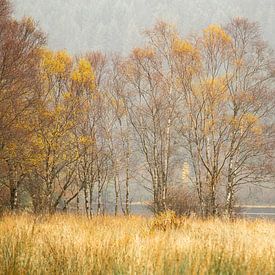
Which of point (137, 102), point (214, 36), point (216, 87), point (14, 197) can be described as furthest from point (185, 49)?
point (14, 197)

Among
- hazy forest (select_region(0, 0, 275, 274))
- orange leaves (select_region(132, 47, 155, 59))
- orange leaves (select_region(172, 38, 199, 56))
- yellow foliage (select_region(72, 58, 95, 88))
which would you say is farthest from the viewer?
orange leaves (select_region(132, 47, 155, 59))

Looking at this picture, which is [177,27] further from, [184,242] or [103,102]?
[184,242]

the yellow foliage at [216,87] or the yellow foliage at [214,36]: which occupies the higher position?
the yellow foliage at [214,36]

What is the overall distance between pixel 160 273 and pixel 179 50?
51.8ft

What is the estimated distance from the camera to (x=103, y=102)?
24.2 metres

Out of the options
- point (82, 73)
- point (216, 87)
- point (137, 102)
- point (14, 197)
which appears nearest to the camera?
point (14, 197)

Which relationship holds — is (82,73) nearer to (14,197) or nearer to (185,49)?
(185,49)

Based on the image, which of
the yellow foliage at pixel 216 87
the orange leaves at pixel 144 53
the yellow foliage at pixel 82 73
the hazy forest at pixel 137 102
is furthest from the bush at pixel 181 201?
the yellow foliage at pixel 82 73

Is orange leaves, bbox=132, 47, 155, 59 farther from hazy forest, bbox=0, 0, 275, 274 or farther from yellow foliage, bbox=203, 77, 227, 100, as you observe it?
yellow foliage, bbox=203, 77, 227, 100

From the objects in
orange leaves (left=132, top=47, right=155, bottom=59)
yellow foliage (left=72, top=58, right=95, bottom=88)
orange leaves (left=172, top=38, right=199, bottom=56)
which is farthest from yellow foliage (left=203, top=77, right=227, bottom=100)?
yellow foliage (left=72, top=58, right=95, bottom=88)

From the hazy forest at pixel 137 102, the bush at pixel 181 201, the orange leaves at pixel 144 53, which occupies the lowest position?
the bush at pixel 181 201

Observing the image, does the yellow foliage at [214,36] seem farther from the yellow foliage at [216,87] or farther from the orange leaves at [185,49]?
the yellow foliage at [216,87]

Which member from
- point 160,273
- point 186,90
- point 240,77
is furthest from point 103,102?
point 160,273

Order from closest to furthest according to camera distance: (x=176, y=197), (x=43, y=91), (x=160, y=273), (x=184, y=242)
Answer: (x=160, y=273)
(x=184, y=242)
(x=43, y=91)
(x=176, y=197)
